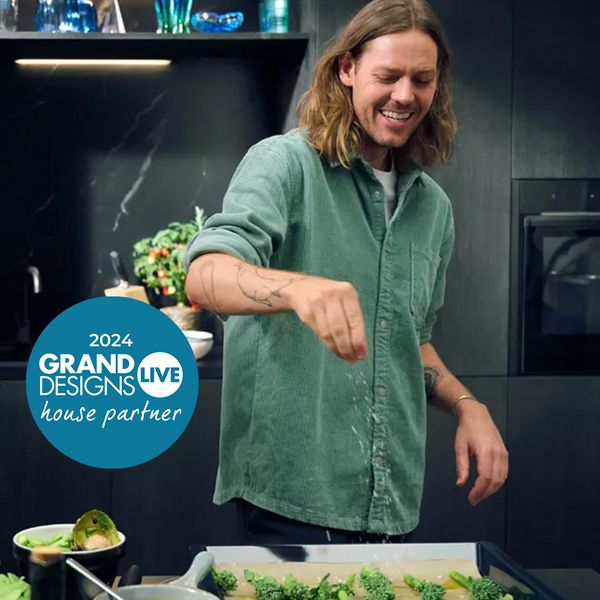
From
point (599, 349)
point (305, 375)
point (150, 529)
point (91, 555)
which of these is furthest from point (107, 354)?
point (599, 349)

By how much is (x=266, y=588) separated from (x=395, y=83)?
29.7 inches

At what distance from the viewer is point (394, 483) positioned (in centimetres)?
166

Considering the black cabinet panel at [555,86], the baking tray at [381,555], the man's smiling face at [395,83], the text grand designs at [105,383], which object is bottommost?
the baking tray at [381,555]

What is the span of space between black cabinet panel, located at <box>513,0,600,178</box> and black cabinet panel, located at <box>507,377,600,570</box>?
0.64 m

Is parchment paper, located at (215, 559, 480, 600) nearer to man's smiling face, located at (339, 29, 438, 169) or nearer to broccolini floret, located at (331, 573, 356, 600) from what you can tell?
broccolini floret, located at (331, 573, 356, 600)

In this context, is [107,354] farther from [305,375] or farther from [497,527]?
[497,527]

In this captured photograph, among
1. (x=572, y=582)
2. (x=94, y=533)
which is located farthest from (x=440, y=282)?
(x=94, y=533)

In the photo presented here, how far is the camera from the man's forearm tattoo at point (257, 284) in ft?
3.80

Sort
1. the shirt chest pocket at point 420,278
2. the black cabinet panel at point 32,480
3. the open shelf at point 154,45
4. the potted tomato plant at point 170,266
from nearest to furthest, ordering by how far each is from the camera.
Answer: the shirt chest pocket at point 420,278, the black cabinet panel at point 32,480, the open shelf at point 154,45, the potted tomato plant at point 170,266

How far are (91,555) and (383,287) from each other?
0.71 meters

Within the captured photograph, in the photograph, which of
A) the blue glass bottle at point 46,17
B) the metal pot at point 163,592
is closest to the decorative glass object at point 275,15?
the blue glass bottle at point 46,17

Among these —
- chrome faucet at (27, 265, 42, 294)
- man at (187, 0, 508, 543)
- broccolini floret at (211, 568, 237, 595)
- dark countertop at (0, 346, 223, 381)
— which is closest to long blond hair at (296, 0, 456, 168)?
man at (187, 0, 508, 543)

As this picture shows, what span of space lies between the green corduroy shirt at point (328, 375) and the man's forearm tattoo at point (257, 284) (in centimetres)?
26

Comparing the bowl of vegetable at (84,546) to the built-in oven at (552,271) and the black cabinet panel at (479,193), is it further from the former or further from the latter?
the built-in oven at (552,271)
